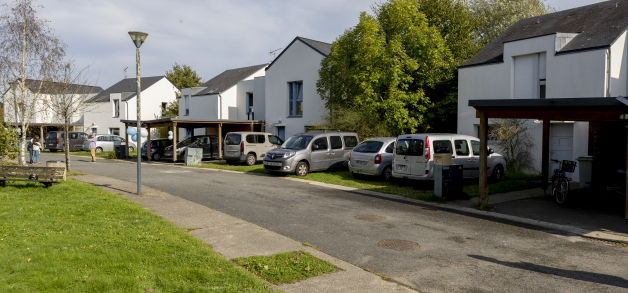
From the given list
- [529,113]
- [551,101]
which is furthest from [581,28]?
[551,101]

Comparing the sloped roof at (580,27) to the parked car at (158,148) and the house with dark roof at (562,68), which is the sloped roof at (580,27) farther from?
the parked car at (158,148)

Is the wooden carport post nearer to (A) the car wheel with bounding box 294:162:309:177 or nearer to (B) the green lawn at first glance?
(B) the green lawn

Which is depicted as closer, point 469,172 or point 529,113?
point 529,113

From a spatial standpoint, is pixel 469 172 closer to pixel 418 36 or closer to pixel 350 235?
pixel 350 235

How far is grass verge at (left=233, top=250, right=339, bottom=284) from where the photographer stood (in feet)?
16.7

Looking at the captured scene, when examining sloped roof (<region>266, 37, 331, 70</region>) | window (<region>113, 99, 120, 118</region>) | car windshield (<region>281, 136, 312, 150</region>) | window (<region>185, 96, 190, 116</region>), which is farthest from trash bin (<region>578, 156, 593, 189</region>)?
window (<region>113, 99, 120, 118</region>)

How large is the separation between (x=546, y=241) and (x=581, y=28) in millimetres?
13638

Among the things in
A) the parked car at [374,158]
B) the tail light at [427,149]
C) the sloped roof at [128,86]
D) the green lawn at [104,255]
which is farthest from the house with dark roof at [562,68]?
the sloped roof at [128,86]

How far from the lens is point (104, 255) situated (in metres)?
5.45

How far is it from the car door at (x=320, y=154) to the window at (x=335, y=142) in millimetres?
249

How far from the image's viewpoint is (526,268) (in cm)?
570

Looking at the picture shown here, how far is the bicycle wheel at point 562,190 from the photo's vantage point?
34.2 ft

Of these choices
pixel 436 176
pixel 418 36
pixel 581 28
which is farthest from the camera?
pixel 418 36

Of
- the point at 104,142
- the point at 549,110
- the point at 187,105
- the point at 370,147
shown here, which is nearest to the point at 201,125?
the point at 187,105
